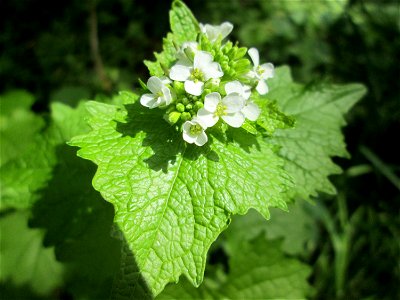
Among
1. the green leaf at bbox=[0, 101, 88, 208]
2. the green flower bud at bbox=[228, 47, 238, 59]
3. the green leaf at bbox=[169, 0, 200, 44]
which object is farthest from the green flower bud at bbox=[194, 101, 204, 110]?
the green leaf at bbox=[0, 101, 88, 208]

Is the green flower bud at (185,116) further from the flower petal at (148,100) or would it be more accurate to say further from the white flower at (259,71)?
the white flower at (259,71)

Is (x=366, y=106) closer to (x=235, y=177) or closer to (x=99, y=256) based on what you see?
(x=235, y=177)

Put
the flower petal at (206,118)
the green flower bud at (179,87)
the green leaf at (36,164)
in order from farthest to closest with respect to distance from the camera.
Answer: the green leaf at (36,164) → the green flower bud at (179,87) → the flower petal at (206,118)

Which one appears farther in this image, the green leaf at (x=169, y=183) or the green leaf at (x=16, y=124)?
the green leaf at (x=16, y=124)

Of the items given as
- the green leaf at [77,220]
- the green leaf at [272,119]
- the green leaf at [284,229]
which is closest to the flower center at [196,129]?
the green leaf at [272,119]

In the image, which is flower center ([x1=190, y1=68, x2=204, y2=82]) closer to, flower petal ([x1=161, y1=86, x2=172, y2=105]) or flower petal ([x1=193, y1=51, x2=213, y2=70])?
flower petal ([x1=193, y1=51, x2=213, y2=70])

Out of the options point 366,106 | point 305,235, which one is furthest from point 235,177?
point 366,106

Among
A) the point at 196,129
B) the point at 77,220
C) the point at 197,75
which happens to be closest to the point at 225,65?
the point at 197,75

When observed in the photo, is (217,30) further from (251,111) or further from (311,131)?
(311,131)
